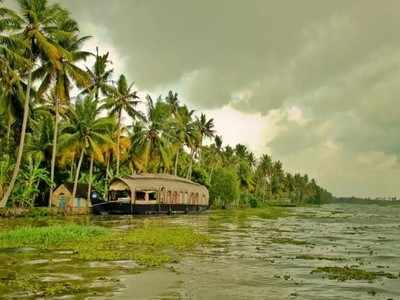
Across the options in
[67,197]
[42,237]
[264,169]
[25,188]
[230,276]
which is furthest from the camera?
[264,169]

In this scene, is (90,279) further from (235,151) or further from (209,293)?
(235,151)

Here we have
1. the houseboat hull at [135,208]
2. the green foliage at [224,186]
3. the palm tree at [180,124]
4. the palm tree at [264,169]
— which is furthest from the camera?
the palm tree at [264,169]

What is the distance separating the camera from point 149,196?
221ft

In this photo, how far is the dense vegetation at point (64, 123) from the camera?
4431 centimetres

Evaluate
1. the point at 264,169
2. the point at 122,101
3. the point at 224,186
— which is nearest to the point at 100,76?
the point at 122,101

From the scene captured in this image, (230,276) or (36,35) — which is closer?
(230,276)

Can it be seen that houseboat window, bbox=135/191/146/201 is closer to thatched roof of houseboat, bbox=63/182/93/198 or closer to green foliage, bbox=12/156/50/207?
thatched roof of houseboat, bbox=63/182/93/198

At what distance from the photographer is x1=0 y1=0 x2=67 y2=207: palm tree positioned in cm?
4409

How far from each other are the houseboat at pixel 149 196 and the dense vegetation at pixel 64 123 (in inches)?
132

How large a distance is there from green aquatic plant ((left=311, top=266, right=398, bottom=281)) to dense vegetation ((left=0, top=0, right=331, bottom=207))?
85.4ft

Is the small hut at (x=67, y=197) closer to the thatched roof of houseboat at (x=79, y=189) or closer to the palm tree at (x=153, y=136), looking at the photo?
the thatched roof of houseboat at (x=79, y=189)

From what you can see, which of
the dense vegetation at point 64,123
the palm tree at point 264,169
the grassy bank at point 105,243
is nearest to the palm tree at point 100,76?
the dense vegetation at point 64,123

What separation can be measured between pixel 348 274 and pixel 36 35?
1375 inches

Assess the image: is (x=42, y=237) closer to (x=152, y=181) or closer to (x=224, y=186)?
(x=152, y=181)
